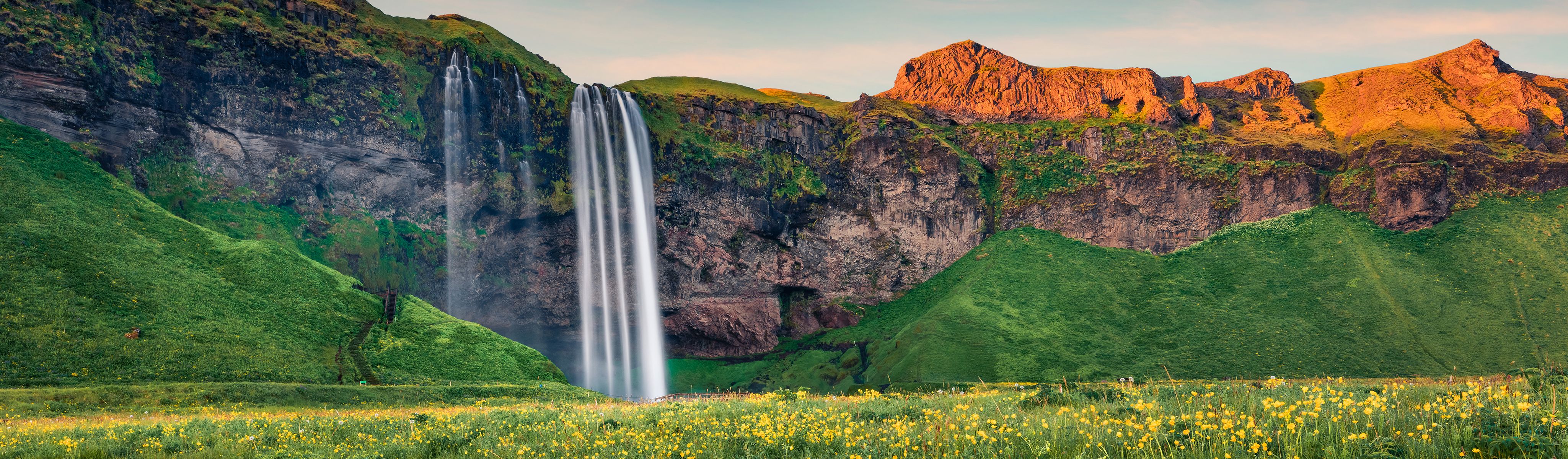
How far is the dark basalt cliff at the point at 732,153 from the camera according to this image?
245 ft

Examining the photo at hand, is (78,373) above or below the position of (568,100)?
below

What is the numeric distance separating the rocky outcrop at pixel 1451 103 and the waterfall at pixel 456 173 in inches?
5424

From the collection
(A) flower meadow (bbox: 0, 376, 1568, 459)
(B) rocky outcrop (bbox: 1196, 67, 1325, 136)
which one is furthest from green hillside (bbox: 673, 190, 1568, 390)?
(A) flower meadow (bbox: 0, 376, 1568, 459)

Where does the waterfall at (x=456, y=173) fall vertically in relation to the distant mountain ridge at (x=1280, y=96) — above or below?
below

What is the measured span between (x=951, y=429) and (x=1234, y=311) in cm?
9722

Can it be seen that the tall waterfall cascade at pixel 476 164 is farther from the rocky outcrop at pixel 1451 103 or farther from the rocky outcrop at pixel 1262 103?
the rocky outcrop at pixel 1451 103

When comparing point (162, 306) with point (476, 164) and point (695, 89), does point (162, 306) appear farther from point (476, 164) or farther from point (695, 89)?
point (695, 89)

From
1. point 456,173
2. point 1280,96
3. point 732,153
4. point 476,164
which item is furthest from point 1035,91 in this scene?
point 456,173

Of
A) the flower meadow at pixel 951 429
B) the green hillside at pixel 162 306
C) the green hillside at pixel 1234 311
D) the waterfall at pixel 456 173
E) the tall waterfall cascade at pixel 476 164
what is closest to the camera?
the flower meadow at pixel 951 429

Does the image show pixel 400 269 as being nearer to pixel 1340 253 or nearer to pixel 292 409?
pixel 292 409

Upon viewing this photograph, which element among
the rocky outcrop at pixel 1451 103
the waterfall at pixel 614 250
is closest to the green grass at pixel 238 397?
the waterfall at pixel 614 250

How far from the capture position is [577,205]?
94625 mm

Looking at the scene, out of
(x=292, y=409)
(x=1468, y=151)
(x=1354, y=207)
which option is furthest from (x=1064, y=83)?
(x=292, y=409)

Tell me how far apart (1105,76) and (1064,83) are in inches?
301
